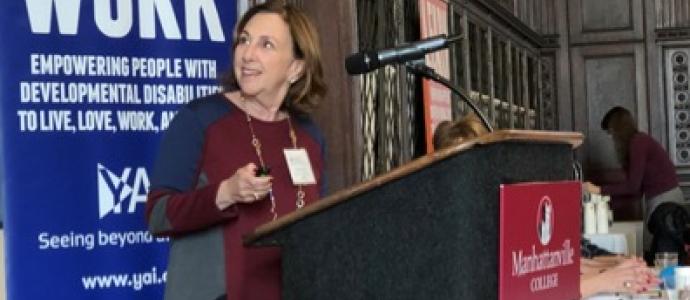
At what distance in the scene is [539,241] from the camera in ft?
6.50

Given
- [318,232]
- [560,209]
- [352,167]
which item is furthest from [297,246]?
[352,167]

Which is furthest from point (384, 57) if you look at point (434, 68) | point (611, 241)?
point (611, 241)

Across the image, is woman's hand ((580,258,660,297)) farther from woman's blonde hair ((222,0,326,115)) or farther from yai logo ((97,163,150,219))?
yai logo ((97,163,150,219))

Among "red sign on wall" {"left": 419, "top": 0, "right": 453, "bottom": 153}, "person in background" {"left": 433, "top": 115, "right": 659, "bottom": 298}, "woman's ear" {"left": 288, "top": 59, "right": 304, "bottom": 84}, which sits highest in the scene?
"red sign on wall" {"left": 419, "top": 0, "right": 453, "bottom": 153}

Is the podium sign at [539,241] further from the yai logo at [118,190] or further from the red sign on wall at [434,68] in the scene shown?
the red sign on wall at [434,68]

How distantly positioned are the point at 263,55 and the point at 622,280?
1.20 metres

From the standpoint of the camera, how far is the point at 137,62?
3387 millimetres

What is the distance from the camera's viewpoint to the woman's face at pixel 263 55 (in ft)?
7.55

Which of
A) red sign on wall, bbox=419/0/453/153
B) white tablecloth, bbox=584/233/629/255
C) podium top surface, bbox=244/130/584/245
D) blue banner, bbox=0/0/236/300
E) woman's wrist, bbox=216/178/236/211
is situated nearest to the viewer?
podium top surface, bbox=244/130/584/245

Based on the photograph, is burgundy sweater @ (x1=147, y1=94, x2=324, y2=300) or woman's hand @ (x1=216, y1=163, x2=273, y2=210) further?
burgundy sweater @ (x1=147, y1=94, x2=324, y2=300)

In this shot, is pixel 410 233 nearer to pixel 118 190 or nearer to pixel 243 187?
pixel 243 187

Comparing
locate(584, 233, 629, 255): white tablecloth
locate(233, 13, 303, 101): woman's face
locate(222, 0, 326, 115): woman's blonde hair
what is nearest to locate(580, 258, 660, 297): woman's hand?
locate(222, 0, 326, 115): woman's blonde hair

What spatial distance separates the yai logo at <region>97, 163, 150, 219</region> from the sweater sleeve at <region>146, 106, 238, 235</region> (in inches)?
41.7

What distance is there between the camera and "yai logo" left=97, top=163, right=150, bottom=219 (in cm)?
330
